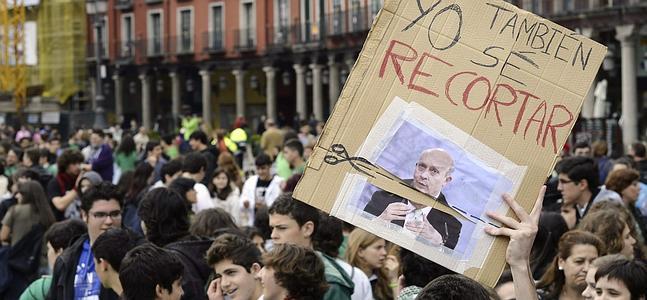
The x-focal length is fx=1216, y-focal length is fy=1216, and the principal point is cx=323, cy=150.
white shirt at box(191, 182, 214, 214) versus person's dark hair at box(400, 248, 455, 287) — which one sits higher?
person's dark hair at box(400, 248, 455, 287)

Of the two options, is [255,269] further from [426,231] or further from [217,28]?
[217,28]

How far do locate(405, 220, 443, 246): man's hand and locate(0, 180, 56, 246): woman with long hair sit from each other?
18.1 feet

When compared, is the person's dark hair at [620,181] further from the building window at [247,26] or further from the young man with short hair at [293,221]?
the building window at [247,26]

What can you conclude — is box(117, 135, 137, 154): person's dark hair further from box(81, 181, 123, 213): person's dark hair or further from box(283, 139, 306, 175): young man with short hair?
box(81, 181, 123, 213): person's dark hair

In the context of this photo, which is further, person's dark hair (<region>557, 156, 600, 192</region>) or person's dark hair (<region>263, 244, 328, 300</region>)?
person's dark hair (<region>557, 156, 600, 192</region>)

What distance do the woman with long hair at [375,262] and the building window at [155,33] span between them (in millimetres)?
42930

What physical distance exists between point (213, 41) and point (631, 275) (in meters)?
42.7

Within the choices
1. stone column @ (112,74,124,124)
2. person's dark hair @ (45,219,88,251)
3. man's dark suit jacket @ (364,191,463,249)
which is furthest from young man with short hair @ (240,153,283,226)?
stone column @ (112,74,124,124)

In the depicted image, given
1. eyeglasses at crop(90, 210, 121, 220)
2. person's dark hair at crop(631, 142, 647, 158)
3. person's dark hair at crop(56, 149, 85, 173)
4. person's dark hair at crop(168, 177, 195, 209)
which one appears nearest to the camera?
eyeglasses at crop(90, 210, 121, 220)

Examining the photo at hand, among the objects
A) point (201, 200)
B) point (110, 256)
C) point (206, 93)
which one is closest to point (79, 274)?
point (110, 256)

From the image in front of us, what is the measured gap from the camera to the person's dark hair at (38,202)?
9203 mm

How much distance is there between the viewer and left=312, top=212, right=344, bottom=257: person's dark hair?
6.62 m

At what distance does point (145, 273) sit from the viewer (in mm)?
4879

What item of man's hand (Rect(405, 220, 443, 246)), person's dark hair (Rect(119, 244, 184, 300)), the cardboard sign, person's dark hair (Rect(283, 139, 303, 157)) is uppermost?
the cardboard sign
